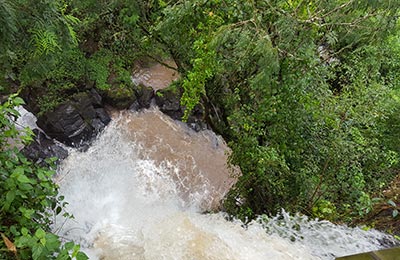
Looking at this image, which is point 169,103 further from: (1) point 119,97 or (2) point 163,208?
(2) point 163,208

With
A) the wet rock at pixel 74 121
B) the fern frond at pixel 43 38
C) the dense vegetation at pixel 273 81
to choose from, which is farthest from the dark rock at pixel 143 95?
the fern frond at pixel 43 38

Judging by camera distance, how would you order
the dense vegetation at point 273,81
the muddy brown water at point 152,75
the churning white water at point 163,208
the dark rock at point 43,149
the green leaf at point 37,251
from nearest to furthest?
1. the green leaf at point 37,251
2. the dense vegetation at point 273,81
3. the churning white water at point 163,208
4. the dark rock at point 43,149
5. the muddy brown water at point 152,75

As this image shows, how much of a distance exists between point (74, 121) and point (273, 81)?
17.2 ft

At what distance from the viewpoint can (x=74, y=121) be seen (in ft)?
24.4

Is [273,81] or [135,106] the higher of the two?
[273,81]

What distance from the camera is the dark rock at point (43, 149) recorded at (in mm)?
6574

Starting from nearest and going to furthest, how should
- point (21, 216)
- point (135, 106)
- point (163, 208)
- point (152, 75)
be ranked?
point (21, 216)
point (163, 208)
point (135, 106)
point (152, 75)

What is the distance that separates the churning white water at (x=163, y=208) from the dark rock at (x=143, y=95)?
31 cm

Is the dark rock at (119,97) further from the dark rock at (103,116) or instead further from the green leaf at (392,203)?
the green leaf at (392,203)

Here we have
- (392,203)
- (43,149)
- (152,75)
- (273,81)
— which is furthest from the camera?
(152,75)

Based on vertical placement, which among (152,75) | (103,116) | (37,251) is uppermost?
(37,251)

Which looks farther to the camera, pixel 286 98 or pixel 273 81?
Answer: pixel 286 98

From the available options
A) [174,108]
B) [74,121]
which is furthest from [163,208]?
[174,108]

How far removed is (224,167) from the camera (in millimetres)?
7426
